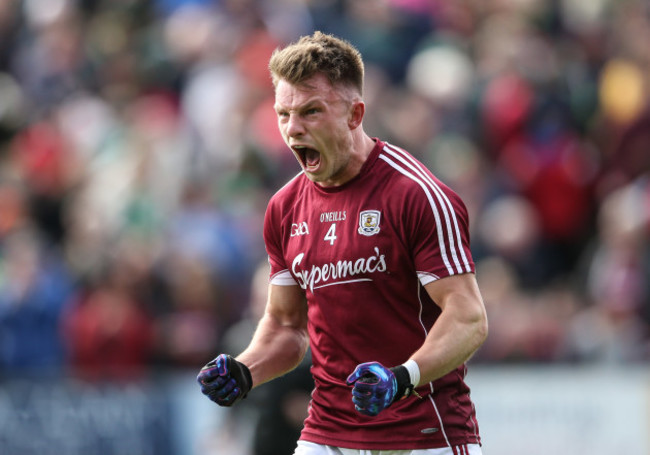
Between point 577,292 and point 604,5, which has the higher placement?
point 604,5

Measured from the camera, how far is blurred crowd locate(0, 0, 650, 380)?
37.8 feet

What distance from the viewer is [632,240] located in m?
11.4

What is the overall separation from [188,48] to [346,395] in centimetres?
→ 973

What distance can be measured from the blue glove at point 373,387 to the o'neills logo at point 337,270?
0.62m

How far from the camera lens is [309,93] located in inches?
230

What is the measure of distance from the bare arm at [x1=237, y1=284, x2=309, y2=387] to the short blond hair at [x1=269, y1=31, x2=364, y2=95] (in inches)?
44.2

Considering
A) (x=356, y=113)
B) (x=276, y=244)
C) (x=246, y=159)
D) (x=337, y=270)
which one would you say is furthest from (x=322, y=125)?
(x=246, y=159)

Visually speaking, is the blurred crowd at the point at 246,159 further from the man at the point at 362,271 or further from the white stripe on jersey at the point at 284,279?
the man at the point at 362,271

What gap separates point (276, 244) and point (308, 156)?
593mm

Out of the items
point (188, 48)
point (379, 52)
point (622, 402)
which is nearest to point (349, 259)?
point (622, 402)

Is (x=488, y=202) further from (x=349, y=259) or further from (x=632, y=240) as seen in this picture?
(x=349, y=259)

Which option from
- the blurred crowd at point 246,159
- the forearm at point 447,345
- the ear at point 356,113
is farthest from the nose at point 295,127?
the blurred crowd at point 246,159

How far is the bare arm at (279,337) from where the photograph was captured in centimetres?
628

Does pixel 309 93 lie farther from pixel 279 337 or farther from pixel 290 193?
pixel 279 337
